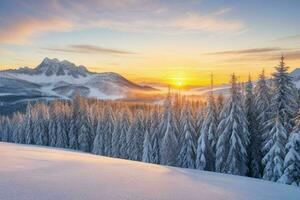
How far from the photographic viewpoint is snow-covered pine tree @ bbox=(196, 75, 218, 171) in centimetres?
4208

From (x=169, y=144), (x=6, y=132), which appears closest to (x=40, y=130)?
(x=6, y=132)

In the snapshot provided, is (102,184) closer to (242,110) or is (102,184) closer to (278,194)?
(278,194)

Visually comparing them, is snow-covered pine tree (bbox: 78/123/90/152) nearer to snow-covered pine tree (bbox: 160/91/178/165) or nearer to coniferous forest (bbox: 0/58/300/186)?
coniferous forest (bbox: 0/58/300/186)

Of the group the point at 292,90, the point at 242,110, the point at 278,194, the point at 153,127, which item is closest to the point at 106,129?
the point at 153,127

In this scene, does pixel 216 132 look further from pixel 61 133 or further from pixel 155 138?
A: pixel 61 133

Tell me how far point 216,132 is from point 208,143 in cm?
172

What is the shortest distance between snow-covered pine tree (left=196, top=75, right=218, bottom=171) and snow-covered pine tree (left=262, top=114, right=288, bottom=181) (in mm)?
9666

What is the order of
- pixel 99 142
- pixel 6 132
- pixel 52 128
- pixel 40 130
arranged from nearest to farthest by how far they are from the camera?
pixel 99 142, pixel 52 128, pixel 40 130, pixel 6 132

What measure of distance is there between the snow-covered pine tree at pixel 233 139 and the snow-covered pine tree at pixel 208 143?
113 inches

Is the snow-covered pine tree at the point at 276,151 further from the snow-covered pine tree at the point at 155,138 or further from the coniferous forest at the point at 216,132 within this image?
the snow-covered pine tree at the point at 155,138

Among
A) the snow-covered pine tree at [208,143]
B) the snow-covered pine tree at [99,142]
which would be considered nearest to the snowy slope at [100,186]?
the snow-covered pine tree at [208,143]

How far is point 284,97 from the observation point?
34.1 meters

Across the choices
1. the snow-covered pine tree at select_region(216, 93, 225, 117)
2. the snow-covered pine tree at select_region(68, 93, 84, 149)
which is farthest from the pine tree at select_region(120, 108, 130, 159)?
the snow-covered pine tree at select_region(216, 93, 225, 117)

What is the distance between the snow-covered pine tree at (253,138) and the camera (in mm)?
39344
